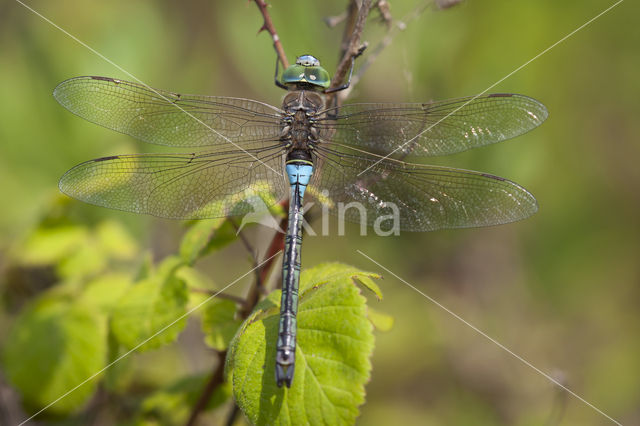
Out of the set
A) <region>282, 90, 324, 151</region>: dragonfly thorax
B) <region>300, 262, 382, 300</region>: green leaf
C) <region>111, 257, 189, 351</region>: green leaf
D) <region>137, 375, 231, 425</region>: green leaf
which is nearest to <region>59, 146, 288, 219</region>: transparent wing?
<region>282, 90, 324, 151</region>: dragonfly thorax

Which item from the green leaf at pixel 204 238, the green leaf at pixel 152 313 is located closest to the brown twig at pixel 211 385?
the green leaf at pixel 152 313

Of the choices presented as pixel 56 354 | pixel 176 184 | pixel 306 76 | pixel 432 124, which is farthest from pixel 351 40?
pixel 56 354

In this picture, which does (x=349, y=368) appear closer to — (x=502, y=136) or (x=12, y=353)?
(x=502, y=136)

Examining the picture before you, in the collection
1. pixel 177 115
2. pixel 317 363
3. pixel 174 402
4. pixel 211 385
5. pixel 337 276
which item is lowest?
pixel 174 402

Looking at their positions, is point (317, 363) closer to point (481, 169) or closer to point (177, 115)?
point (177, 115)

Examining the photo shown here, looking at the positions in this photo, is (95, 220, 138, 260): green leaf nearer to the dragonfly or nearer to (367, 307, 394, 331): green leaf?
the dragonfly

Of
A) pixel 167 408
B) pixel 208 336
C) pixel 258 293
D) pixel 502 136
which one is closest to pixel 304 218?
A: pixel 258 293
